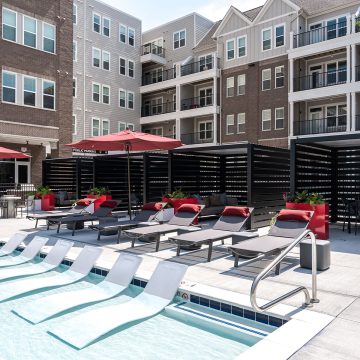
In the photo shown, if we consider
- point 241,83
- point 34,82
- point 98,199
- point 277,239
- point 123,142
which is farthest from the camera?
point 241,83

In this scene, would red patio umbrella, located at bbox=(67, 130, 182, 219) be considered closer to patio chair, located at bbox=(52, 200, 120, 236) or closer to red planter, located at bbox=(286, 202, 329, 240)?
patio chair, located at bbox=(52, 200, 120, 236)

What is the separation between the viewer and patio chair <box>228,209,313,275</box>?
6.81 metres

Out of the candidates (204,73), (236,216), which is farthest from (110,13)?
(236,216)

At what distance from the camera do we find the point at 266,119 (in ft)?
93.7

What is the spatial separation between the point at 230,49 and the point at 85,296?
2863 cm

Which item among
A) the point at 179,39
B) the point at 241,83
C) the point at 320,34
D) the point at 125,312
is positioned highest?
the point at 179,39

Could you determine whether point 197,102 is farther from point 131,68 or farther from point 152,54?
point 131,68

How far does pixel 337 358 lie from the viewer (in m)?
3.54

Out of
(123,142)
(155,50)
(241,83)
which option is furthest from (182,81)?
(123,142)

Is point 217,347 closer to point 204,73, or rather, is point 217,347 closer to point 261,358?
point 261,358

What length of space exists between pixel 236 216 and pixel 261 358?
19.3 feet

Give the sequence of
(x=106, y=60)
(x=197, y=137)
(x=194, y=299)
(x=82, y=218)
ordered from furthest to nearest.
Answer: (x=197, y=137), (x=106, y=60), (x=82, y=218), (x=194, y=299)

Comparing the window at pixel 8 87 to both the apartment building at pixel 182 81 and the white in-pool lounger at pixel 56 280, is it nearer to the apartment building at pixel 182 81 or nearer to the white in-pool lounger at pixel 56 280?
the apartment building at pixel 182 81

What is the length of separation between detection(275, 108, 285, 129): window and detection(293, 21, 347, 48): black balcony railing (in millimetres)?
4534
